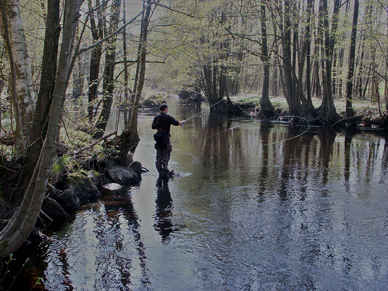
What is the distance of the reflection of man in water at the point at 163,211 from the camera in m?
6.11

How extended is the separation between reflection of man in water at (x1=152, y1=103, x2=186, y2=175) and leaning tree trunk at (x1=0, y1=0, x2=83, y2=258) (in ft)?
19.2

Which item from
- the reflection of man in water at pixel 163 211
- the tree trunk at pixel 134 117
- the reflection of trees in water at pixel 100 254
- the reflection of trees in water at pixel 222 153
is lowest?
the reflection of trees in water at pixel 100 254

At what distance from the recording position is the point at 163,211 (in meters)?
7.12

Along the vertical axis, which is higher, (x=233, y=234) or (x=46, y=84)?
(x=46, y=84)

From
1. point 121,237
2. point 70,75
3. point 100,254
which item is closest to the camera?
point 100,254

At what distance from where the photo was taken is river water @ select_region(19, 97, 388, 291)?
4.64 m

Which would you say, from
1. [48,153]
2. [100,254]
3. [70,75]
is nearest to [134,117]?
[70,75]

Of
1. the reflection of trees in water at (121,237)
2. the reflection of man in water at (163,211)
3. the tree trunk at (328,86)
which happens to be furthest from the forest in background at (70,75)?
the reflection of man in water at (163,211)

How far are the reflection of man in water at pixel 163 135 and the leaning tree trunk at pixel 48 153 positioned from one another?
586 centimetres

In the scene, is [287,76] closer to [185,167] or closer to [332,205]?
[185,167]

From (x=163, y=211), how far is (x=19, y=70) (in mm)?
3700

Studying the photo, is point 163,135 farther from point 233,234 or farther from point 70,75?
point 233,234

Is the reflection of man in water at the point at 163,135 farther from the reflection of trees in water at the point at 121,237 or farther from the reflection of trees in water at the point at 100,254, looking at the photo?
the reflection of trees in water at the point at 100,254

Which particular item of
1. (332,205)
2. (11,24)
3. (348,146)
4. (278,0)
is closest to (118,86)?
(11,24)
